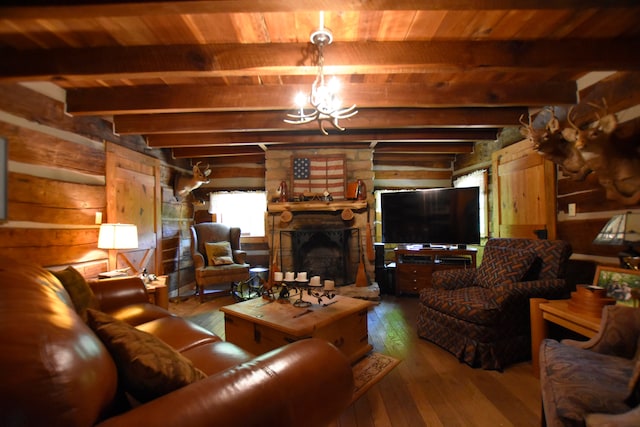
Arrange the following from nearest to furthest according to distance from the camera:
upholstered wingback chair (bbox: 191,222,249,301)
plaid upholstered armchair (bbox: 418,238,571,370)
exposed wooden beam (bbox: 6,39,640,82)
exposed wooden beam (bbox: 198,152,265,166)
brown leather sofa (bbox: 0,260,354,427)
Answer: brown leather sofa (bbox: 0,260,354,427) < exposed wooden beam (bbox: 6,39,640,82) < plaid upholstered armchair (bbox: 418,238,571,370) < upholstered wingback chair (bbox: 191,222,249,301) < exposed wooden beam (bbox: 198,152,265,166)

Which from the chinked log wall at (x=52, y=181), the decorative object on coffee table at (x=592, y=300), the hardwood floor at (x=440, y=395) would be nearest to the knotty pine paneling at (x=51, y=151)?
the chinked log wall at (x=52, y=181)

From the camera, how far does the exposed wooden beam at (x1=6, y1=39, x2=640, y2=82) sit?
2010mm

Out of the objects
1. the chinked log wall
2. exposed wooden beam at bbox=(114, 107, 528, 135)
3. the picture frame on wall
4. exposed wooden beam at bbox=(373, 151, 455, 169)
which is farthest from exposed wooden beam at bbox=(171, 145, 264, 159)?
the picture frame on wall

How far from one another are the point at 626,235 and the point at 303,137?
3.34 m

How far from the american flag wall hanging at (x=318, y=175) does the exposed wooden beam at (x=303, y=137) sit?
671 millimetres

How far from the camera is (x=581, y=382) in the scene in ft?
3.84

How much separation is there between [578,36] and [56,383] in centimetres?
322

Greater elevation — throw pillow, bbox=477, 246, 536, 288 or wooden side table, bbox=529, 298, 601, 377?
throw pillow, bbox=477, 246, 536, 288

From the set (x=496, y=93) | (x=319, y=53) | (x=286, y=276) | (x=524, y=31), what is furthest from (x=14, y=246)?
(x=496, y=93)

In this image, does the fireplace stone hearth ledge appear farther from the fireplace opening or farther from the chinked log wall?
the chinked log wall

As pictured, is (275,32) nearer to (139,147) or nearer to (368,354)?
(368,354)

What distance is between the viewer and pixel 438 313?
2525 mm

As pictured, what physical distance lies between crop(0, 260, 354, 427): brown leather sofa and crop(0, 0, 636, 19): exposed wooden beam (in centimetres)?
132

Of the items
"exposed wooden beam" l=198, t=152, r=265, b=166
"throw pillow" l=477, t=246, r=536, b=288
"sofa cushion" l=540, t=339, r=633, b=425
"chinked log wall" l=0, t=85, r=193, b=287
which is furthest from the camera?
"exposed wooden beam" l=198, t=152, r=265, b=166
